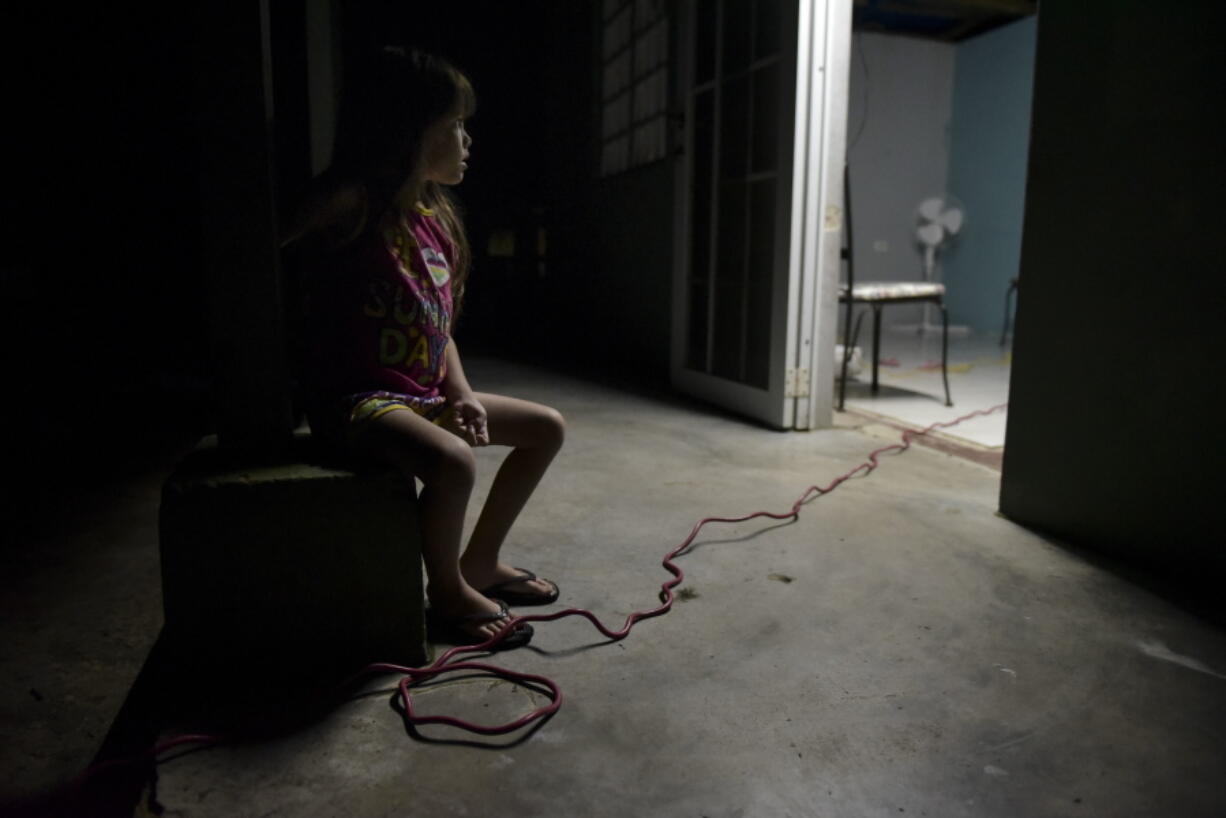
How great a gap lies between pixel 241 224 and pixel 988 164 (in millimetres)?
7029

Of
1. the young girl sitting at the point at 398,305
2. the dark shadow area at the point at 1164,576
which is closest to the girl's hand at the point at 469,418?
the young girl sitting at the point at 398,305

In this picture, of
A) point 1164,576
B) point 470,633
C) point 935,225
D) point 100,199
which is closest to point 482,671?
point 470,633

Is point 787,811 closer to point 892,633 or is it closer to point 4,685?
point 892,633

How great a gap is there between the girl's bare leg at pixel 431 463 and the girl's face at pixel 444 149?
1.24 feet

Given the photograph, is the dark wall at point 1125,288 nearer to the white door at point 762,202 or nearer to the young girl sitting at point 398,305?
the white door at point 762,202

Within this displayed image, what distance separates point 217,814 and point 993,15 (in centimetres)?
747

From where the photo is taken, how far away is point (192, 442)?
2.56m

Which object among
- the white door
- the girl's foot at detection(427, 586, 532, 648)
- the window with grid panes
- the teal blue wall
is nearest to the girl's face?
the girl's foot at detection(427, 586, 532, 648)

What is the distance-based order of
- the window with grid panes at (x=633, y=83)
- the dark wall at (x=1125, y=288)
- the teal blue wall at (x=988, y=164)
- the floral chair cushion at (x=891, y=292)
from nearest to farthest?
1. the dark wall at (x=1125, y=288)
2. the floral chair cushion at (x=891, y=292)
3. the window with grid panes at (x=633, y=83)
4. the teal blue wall at (x=988, y=164)

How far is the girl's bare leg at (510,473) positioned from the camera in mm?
1367

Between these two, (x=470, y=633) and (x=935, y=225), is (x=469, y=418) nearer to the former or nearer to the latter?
(x=470, y=633)

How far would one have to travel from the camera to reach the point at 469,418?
1.29 m

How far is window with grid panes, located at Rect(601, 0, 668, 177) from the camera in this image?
12.7 feet

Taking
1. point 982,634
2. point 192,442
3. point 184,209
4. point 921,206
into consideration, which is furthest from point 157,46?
point 921,206
